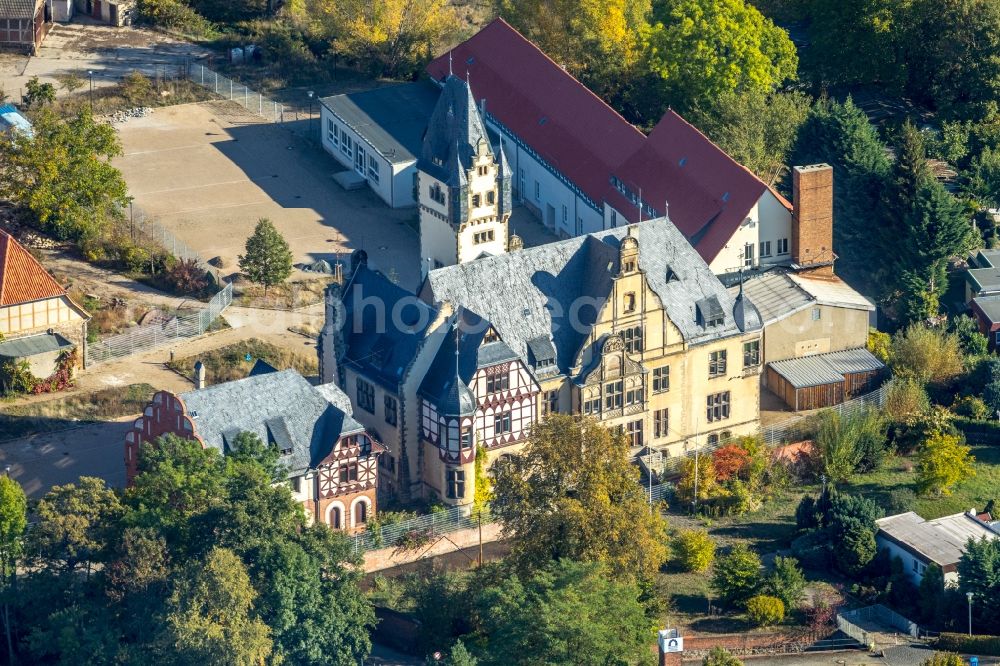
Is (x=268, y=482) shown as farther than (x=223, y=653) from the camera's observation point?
Yes

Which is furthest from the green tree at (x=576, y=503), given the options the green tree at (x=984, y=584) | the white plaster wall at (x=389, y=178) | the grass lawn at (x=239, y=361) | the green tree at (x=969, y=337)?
the white plaster wall at (x=389, y=178)

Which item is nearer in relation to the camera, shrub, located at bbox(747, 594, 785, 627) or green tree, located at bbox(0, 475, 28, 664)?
green tree, located at bbox(0, 475, 28, 664)

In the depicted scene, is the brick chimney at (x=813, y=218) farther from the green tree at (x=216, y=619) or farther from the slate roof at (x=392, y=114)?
the green tree at (x=216, y=619)

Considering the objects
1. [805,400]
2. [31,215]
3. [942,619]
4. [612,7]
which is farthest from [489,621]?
[612,7]

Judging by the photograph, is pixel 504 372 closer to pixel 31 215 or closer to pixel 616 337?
pixel 616 337

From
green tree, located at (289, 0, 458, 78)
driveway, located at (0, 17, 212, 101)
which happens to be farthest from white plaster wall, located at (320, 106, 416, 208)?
driveway, located at (0, 17, 212, 101)

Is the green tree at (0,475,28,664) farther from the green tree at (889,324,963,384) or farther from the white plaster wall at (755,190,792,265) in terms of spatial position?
the green tree at (889,324,963,384)

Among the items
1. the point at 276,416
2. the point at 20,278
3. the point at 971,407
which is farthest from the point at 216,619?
the point at 971,407
